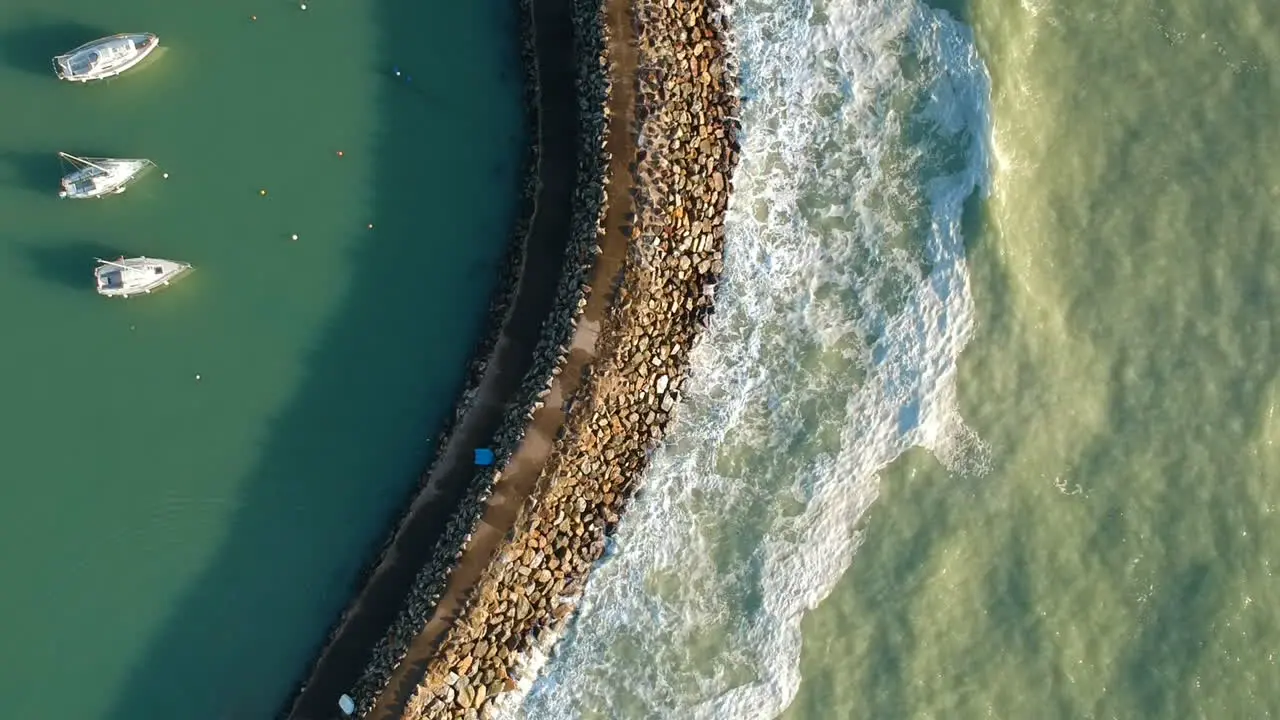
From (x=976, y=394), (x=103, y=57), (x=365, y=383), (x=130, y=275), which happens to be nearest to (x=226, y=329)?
(x=130, y=275)

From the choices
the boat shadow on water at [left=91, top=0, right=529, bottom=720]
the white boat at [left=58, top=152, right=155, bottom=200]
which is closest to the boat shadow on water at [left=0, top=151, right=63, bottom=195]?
the white boat at [left=58, top=152, right=155, bottom=200]

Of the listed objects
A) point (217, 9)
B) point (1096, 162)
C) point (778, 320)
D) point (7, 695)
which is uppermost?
point (1096, 162)

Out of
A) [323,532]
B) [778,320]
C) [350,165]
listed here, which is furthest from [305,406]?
[778,320]

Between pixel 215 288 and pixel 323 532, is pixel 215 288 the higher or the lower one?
the higher one

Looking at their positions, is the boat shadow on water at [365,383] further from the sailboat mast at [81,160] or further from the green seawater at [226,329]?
the sailboat mast at [81,160]

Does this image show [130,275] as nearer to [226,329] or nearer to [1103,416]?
[226,329]

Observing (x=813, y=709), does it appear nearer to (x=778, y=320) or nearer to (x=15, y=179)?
(x=778, y=320)

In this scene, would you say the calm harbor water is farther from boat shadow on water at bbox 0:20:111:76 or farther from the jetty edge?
boat shadow on water at bbox 0:20:111:76

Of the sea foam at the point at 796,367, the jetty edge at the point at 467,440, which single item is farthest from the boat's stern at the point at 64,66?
the sea foam at the point at 796,367
